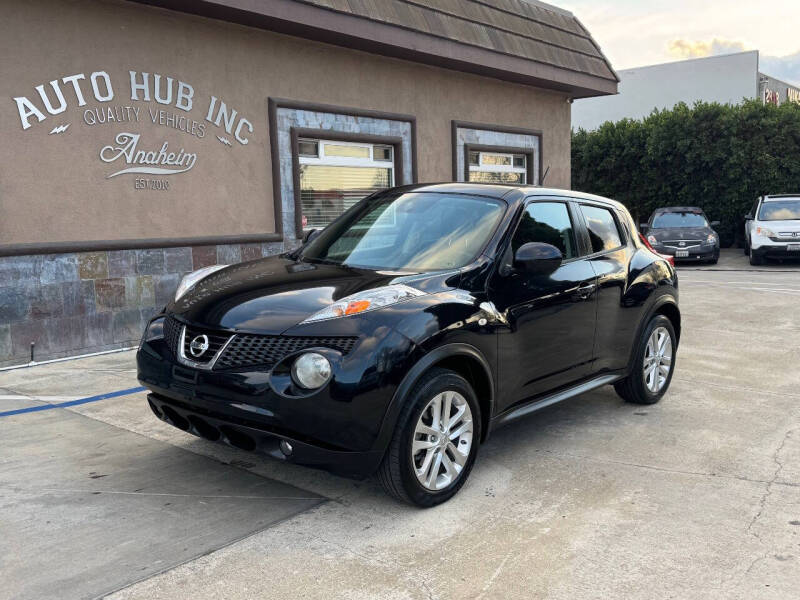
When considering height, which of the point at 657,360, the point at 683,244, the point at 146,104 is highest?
the point at 146,104

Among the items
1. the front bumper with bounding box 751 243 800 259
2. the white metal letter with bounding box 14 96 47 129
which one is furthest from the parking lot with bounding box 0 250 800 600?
the front bumper with bounding box 751 243 800 259

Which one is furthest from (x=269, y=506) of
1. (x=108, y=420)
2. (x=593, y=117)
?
(x=593, y=117)

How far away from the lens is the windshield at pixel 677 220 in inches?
733

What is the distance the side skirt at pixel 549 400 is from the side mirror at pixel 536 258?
84cm

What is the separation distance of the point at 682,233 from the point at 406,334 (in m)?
16.4

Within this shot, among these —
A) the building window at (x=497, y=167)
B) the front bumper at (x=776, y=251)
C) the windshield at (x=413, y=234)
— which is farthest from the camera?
the front bumper at (x=776, y=251)

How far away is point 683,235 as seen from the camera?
59.4 feet

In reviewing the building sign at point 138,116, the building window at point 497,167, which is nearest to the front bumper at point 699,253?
the building window at point 497,167

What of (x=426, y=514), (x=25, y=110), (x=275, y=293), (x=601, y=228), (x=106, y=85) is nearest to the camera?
(x=426, y=514)

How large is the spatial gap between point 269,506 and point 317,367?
0.89 metres

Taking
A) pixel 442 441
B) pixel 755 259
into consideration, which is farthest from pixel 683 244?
pixel 442 441

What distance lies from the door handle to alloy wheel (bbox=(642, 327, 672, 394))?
99 cm

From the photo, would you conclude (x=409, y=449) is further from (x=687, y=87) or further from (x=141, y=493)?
(x=687, y=87)

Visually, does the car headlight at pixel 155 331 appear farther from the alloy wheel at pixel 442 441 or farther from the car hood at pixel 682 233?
the car hood at pixel 682 233
